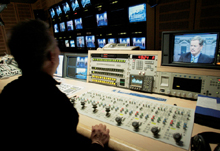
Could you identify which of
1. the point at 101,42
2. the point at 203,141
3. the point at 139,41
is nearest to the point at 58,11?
the point at 101,42

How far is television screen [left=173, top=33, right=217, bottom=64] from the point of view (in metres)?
1.08

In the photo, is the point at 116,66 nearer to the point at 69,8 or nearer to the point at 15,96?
the point at 15,96

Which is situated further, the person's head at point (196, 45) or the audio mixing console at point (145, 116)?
the person's head at point (196, 45)

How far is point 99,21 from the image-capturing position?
3.11m

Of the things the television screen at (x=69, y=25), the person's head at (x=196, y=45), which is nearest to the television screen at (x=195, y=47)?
the person's head at (x=196, y=45)

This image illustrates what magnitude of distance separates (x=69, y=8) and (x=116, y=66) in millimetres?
2757

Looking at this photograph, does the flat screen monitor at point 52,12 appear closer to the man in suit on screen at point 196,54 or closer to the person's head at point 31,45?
the person's head at point 31,45

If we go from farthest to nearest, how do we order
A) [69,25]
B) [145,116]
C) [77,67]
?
[69,25], [77,67], [145,116]

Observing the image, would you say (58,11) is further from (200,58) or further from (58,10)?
(200,58)

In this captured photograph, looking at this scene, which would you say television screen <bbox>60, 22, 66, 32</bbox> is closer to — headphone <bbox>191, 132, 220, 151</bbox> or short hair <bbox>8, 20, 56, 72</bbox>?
short hair <bbox>8, 20, 56, 72</bbox>

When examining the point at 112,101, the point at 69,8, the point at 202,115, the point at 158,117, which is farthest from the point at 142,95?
the point at 69,8

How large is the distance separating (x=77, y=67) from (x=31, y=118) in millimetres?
1396

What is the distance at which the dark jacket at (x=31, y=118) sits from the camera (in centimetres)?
60

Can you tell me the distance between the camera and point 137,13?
98.7 inches
